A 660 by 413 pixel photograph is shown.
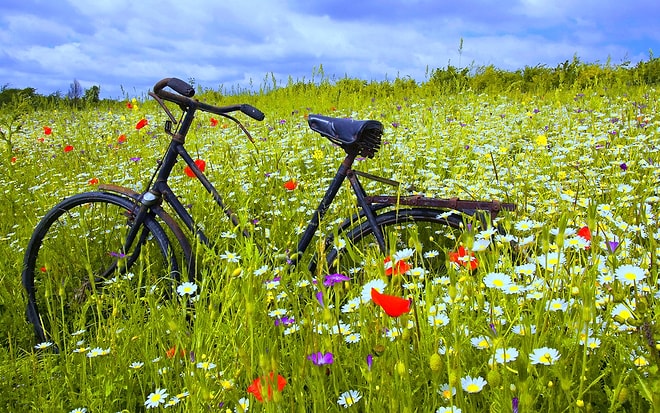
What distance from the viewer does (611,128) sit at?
5.61 m

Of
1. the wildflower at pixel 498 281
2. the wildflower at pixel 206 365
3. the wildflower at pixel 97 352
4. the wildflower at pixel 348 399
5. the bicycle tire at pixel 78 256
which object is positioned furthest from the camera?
the bicycle tire at pixel 78 256

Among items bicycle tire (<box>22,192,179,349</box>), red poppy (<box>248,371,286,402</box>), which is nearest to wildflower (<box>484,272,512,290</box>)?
red poppy (<box>248,371,286,402</box>)

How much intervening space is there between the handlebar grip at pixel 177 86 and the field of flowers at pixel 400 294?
0.65m

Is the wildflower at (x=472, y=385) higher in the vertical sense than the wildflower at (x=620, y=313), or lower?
lower

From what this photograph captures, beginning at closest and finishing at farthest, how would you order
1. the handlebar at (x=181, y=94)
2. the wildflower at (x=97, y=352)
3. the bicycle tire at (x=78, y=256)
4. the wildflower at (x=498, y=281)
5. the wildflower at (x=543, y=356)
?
the wildflower at (x=543, y=356) → the wildflower at (x=498, y=281) → the wildflower at (x=97, y=352) → the handlebar at (x=181, y=94) → the bicycle tire at (x=78, y=256)

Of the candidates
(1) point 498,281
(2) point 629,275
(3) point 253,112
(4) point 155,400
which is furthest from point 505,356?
(3) point 253,112

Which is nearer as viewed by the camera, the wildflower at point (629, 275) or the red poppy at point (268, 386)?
the red poppy at point (268, 386)

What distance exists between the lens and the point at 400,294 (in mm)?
1779

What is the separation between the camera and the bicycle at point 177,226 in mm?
2486

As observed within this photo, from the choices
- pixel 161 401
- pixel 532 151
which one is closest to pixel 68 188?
pixel 161 401

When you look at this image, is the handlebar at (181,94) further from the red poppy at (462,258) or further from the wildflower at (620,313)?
the wildflower at (620,313)

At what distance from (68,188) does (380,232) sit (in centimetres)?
380

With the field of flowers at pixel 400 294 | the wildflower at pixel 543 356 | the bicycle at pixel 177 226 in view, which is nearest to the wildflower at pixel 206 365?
the field of flowers at pixel 400 294

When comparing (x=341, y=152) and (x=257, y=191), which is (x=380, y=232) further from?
(x=341, y=152)
